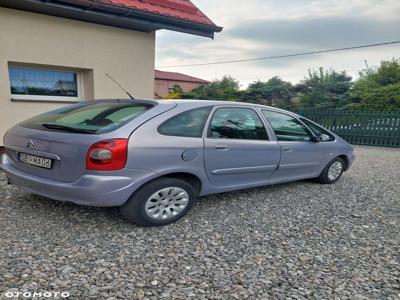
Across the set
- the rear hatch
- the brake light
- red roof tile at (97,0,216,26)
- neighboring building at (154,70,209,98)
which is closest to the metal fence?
red roof tile at (97,0,216,26)

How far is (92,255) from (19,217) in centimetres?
122

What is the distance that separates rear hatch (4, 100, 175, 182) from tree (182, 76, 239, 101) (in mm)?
21761

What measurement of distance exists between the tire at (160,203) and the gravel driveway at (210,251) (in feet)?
0.37

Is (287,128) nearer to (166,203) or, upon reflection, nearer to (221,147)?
(221,147)

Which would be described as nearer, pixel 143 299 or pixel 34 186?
pixel 143 299

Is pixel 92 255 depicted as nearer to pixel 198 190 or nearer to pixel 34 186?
pixel 34 186

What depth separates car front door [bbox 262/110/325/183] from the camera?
13.6 ft

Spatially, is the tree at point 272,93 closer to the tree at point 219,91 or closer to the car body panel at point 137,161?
the tree at point 219,91

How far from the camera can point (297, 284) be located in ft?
7.47

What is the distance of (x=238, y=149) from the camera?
141 inches

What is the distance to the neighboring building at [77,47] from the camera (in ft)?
16.4

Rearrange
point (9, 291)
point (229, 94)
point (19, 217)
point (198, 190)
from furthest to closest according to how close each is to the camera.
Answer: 1. point (229, 94)
2. point (198, 190)
3. point (19, 217)
4. point (9, 291)

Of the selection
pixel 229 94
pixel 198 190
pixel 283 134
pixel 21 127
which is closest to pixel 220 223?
pixel 198 190

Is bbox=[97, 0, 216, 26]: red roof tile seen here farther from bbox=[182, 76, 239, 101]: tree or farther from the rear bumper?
bbox=[182, 76, 239, 101]: tree
